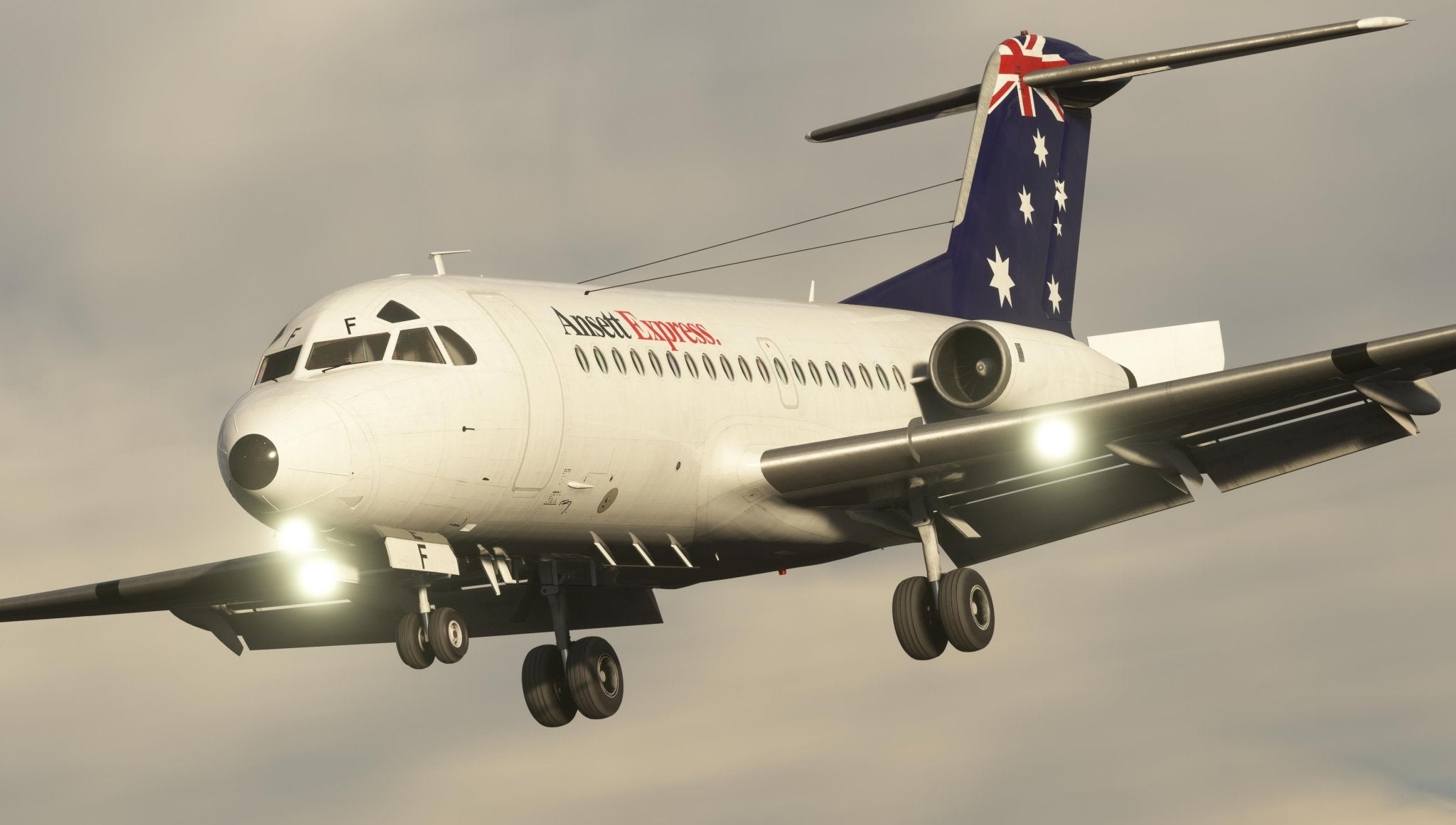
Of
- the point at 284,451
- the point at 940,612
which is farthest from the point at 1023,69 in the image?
the point at 284,451

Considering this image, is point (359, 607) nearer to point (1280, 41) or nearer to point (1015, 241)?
point (1015, 241)

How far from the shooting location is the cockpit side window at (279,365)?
20.8 m

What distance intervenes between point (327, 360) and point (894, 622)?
8312 millimetres

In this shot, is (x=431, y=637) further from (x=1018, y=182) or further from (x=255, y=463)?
(x=1018, y=182)

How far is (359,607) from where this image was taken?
2847cm

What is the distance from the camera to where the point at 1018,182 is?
108 feet

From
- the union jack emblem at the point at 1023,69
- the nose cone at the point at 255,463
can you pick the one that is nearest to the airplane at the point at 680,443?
the nose cone at the point at 255,463

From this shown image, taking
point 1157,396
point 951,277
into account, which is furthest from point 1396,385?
point 951,277

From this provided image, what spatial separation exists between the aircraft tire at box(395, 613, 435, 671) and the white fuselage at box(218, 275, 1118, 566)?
A: 3.36ft

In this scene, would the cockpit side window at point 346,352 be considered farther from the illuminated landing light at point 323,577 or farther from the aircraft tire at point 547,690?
the aircraft tire at point 547,690

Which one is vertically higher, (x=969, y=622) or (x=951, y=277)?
(x=951, y=277)

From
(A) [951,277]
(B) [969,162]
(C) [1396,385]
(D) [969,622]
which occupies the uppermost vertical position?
(B) [969,162]

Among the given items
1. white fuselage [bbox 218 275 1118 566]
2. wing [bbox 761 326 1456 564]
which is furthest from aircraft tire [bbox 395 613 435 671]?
wing [bbox 761 326 1456 564]

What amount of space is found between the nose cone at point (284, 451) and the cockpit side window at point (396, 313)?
1.75 m
